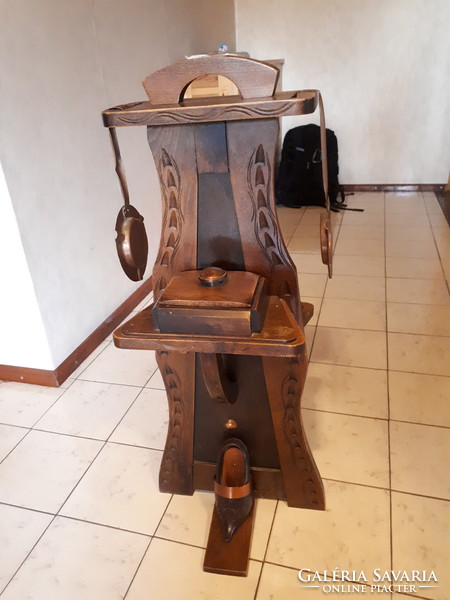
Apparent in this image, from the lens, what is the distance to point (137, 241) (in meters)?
1.08

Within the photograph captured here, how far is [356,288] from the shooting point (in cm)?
248

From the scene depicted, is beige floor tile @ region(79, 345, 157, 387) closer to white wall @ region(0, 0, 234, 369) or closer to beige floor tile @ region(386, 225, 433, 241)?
white wall @ region(0, 0, 234, 369)

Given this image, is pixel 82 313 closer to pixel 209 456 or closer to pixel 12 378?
pixel 12 378

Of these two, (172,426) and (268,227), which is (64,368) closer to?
(172,426)

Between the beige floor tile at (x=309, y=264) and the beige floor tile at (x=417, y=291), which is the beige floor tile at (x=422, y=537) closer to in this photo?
the beige floor tile at (x=417, y=291)

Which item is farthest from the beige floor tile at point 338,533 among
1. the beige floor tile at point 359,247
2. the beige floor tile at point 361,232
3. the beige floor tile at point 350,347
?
the beige floor tile at point 361,232

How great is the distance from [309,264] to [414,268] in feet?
1.97

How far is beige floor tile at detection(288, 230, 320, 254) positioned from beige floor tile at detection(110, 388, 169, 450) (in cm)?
160

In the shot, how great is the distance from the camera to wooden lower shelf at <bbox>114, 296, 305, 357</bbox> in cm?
86

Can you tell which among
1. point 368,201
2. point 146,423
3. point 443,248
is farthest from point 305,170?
point 146,423

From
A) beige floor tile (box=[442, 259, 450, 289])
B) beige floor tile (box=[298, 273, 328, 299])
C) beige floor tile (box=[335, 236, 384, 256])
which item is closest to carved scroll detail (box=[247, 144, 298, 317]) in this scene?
beige floor tile (box=[298, 273, 328, 299])

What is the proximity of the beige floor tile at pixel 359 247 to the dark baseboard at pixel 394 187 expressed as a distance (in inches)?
47.5

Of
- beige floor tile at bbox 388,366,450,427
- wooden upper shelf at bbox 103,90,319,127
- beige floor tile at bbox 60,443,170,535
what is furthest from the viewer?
beige floor tile at bbox 388,366,450,427

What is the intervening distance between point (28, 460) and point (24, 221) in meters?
0.83
